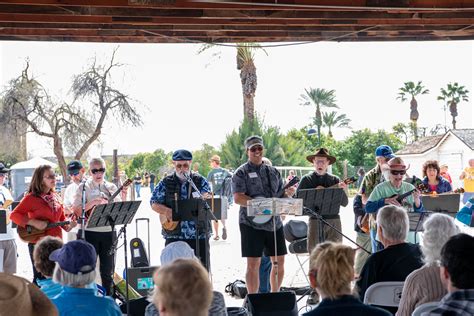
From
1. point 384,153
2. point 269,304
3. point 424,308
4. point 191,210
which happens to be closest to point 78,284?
point 424,308

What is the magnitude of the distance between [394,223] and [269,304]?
1420 millimetres

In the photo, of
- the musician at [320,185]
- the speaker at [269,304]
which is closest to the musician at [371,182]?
the musician at [320,185]

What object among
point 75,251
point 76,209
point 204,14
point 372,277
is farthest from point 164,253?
point 76,209

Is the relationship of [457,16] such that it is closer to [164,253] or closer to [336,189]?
[336,189]

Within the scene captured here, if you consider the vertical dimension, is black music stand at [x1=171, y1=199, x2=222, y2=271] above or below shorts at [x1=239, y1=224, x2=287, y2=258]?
above

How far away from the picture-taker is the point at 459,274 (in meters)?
3.31

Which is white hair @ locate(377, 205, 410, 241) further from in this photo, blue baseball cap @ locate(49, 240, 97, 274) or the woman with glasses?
the woman with glasses

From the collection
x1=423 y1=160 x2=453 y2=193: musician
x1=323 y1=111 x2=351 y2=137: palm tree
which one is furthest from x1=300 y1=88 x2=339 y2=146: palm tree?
x1=423 y1=160 x2=453 y2=193: musician

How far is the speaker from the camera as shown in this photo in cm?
605

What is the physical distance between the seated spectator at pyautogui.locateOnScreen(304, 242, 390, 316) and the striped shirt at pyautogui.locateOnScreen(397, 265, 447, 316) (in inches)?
28.0

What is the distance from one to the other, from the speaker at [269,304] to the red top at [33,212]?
2.60 m

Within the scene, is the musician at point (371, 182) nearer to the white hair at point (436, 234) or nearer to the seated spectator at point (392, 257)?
the seated spectator at point (392, 257)

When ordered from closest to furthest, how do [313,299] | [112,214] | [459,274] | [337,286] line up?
[459,274]
[337,286]
[112,214]
[313,299]

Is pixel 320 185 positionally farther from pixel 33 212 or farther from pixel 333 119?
pixel 333 119
